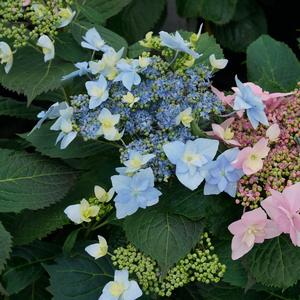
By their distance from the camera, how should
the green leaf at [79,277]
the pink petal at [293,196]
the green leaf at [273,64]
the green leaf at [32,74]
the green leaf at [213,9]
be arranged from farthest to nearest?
the green leaf at [213,9], the green leaf at [273,64], the green leaf at [32,74], the green leaf at [79,277], the pink petal at [293,196]

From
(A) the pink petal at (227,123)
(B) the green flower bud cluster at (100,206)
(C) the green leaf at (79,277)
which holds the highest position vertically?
(A) the pink petal at (227,123)

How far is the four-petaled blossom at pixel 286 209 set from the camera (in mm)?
1101

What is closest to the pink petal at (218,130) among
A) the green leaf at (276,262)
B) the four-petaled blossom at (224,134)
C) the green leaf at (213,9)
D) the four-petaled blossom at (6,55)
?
the four-petaled blossom at (224,134)

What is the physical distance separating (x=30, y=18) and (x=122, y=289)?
A: 57 centimetres

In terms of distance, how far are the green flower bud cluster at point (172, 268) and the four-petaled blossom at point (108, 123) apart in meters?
0.21

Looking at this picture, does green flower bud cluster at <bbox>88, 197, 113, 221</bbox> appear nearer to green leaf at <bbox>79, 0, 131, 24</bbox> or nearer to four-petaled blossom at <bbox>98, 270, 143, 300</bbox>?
four-petaled blossom at <bbox>98, 270, 143, 300</bbox>

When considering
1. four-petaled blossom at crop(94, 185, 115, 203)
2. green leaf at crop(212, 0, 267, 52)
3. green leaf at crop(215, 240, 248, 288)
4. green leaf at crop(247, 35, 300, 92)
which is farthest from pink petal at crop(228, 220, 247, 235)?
green leaf at crop(212, 0, 267, 52)

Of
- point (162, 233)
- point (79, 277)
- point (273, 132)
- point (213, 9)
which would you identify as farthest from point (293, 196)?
point (213, 9)

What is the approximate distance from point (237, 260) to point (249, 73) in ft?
1.60

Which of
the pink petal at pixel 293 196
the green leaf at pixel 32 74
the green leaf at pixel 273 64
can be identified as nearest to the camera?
the pink petal at pixel 293 196

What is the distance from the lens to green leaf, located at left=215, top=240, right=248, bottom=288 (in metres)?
1.24

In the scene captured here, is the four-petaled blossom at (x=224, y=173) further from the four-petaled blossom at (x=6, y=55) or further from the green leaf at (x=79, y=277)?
the four-petaled blossom at (x=6, y=55)

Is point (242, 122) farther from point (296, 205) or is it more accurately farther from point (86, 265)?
point (86, 265)

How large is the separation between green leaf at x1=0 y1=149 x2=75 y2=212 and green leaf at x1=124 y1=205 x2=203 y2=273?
0.21 m
